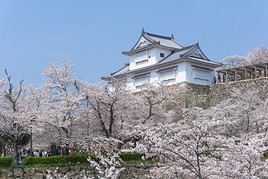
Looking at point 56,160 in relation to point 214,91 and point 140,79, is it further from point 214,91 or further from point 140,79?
point 140,79

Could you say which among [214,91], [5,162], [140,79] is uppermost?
[140,79]

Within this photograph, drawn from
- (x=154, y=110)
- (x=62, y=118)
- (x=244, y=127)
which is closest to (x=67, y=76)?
(x=62, y=118)

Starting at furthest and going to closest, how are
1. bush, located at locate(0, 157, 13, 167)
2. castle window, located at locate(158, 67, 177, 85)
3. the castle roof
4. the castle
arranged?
castle window, located at locate(158, 67, 177, 85), the castle, the castle roof, bush, located at locate(0, 157, 13, 167)

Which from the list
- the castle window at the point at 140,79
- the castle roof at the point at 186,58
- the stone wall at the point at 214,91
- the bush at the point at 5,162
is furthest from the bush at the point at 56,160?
the castle window at the point at 140,79

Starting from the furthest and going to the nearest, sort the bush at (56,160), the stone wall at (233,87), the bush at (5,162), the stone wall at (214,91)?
the stone wall at (214,91) → the stone wall at (233,87) → the bush at (56,160) → the bush at (5,162)

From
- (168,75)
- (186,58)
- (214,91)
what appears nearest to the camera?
(214,91)

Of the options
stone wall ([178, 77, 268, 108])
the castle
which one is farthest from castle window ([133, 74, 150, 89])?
stone wall ([178, 77, 268, 108])

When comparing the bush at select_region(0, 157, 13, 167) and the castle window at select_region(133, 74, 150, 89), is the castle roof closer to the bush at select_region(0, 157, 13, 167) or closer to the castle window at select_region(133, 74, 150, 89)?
the castle window at select_region(133, 74, 150, 89)

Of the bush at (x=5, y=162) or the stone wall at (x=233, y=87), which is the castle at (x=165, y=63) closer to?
the stone wall at (x=233, y=87)

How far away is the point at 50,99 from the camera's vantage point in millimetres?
Answer: 18266

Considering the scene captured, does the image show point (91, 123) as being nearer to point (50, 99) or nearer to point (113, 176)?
point (50, 99)

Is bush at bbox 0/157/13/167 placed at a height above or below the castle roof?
below

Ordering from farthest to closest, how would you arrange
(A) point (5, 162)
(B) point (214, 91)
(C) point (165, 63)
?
(C) point (165, 63), (B) point (214, 91), (A) point (5, 162)

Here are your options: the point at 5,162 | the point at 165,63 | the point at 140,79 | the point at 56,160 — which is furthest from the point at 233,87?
the point at 5,162
